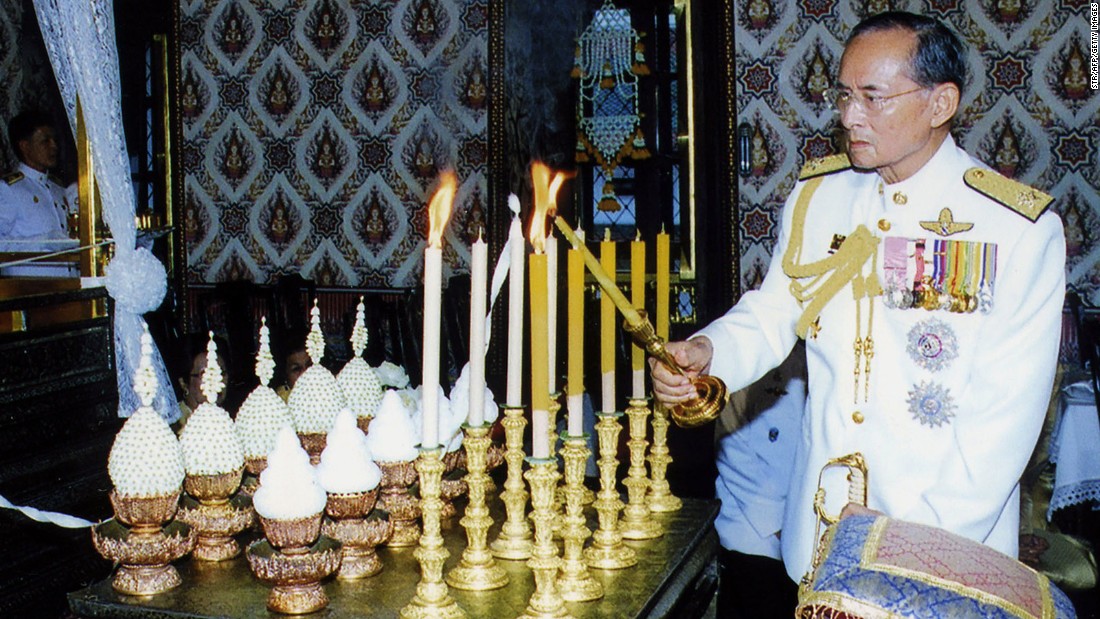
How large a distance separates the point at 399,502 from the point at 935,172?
1.18 metres

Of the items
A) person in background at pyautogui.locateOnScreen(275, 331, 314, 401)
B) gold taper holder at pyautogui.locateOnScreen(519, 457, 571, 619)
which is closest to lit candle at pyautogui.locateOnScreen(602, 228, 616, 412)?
gold taper holder at pyautogui.locateOnScreen(519, 457, 571, 619)

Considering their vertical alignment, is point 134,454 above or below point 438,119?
below

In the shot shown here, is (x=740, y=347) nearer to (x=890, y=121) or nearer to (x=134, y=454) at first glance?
(x=890, y=121)

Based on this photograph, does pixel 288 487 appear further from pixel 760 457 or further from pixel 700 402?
pixel 760 457

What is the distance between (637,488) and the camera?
1837mm

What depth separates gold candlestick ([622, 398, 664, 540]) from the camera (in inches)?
69.9

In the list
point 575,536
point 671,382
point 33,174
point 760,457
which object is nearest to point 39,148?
point 33,174

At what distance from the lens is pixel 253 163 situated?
23.8ft

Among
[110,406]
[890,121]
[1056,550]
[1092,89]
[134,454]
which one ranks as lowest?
[1056,550]

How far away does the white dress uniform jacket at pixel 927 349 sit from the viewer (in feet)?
6.17

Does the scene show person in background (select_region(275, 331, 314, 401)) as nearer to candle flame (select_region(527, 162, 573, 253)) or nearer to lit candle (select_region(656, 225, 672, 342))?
lit candle (select_region(656, 225, 672, 342))

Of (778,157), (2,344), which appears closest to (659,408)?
(2,344)

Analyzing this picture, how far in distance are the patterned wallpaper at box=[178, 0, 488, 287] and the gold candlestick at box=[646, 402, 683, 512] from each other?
15.4ft

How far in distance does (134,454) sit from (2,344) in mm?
2094
